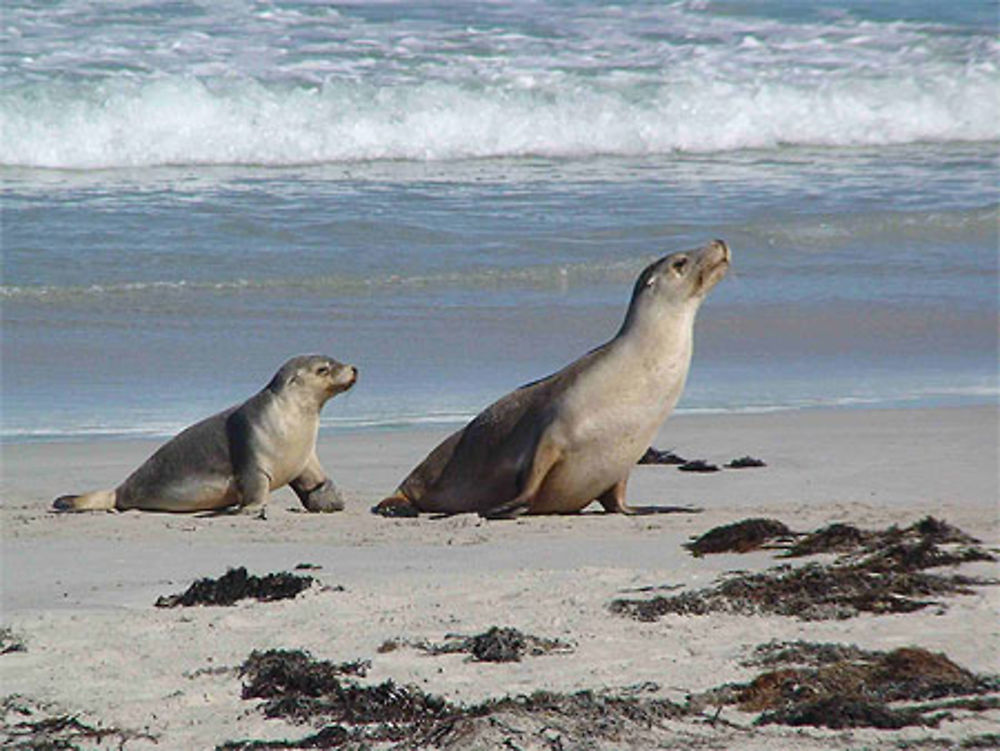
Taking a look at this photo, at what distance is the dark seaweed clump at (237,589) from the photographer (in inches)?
211

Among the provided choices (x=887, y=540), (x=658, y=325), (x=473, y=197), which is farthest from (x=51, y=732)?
(x=473, y=197)

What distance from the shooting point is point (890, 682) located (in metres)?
4.15

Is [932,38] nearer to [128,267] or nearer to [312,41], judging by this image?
[312,41]

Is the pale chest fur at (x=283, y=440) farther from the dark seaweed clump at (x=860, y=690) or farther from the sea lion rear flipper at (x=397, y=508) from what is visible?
the dark seaweed clump at (x=860, y=690)

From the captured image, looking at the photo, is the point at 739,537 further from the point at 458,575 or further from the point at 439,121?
the point at 439,121

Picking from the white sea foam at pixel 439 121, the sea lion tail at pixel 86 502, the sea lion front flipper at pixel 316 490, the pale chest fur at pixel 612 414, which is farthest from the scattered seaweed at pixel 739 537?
the white sea foam at pixel 439 121

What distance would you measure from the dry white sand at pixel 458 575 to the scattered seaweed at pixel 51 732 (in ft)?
0.13

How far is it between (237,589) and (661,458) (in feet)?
10.7

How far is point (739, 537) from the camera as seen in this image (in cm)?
603

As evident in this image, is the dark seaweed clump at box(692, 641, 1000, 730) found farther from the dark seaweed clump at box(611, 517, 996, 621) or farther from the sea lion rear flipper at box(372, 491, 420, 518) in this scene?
the sea lion rear flipper at box(372, 491, 420, 518)

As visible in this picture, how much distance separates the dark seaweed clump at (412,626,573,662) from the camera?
4.52 meters

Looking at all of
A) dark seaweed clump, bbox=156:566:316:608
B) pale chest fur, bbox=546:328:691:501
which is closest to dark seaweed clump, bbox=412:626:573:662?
dark seaweed clump, bbox=156:566:316:608

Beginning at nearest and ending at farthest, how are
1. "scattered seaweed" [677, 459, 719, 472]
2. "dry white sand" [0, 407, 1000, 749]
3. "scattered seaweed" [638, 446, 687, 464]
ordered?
"dry white sand" [0, 407, 1000, 749], "scattered seaweed" [677, 459, 719, 472], "scattered seaweed" [638, 446, 687, 464]

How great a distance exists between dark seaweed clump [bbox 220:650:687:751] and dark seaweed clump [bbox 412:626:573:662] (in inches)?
11.6
